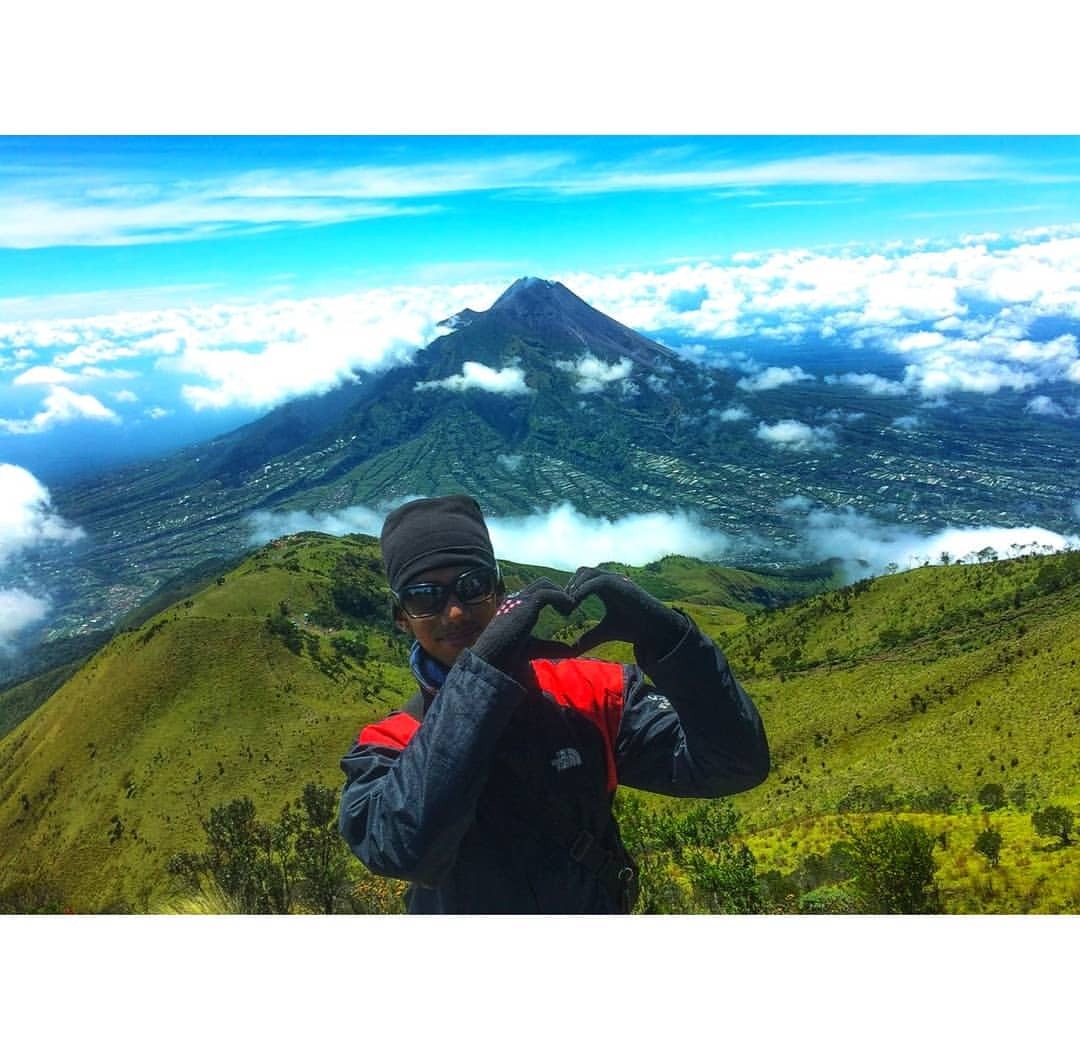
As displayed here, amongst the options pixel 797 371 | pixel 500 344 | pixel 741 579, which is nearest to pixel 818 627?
pixel 797 371

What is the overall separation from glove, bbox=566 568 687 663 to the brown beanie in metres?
0.29

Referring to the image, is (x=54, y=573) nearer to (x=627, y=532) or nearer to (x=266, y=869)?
(x=266, y=869)

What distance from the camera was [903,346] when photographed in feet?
38.2

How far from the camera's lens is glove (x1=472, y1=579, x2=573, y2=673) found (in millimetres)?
1260

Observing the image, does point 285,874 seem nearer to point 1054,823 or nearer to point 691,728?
point 691,728

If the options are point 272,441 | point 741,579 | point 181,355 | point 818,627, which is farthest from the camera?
point 741,579

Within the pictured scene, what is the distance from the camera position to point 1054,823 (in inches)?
175

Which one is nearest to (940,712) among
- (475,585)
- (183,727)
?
(475,585)

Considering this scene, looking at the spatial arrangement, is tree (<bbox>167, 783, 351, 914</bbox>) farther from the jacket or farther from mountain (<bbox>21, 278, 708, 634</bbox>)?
mountain (<bbox>21, 278, 708, 634</bbox>)

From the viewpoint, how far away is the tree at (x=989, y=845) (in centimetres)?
418

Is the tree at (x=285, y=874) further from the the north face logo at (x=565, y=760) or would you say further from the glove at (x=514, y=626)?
the glove at (x=514, y=626)

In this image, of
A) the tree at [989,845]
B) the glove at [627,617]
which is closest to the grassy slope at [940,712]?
the tree at [989,845]

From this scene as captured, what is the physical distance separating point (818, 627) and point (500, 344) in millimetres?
29493

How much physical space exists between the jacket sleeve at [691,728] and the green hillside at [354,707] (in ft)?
17.5
